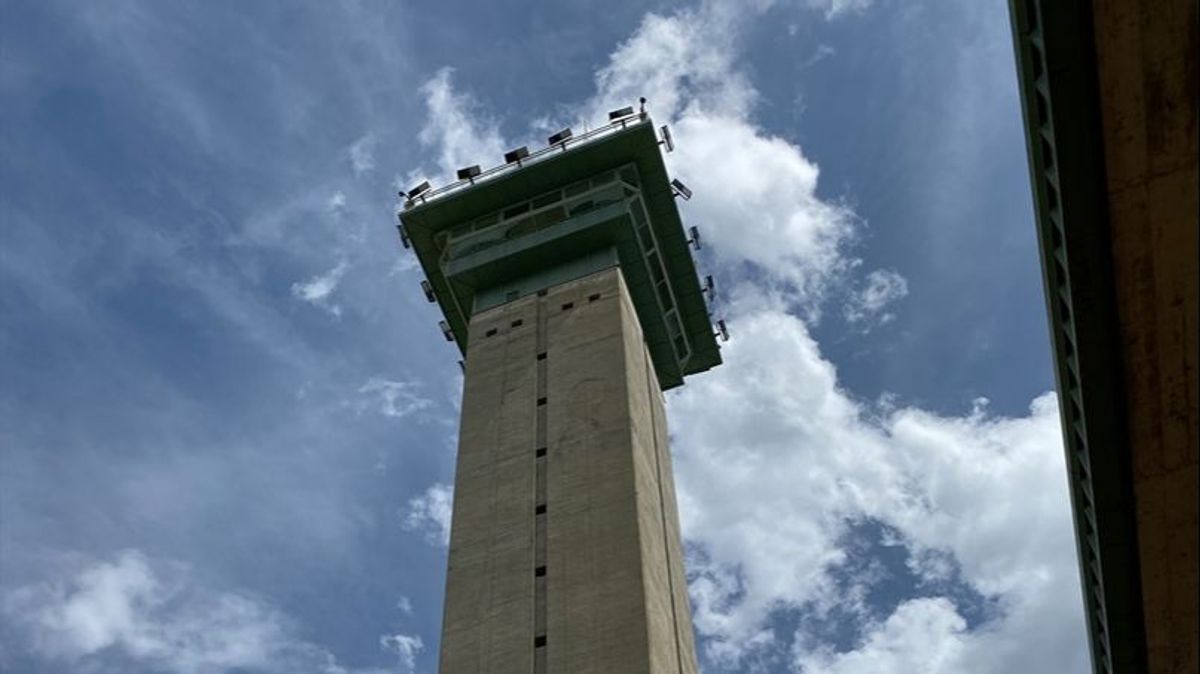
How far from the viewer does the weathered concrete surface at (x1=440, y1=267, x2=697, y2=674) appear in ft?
111

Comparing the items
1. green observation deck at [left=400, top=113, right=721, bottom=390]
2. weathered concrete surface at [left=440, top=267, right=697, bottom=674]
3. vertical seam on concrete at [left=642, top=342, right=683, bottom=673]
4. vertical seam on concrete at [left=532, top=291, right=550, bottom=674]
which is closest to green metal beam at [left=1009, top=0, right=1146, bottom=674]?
weathered concrete surface at [left=440, top=267, right=697, bottom=674]

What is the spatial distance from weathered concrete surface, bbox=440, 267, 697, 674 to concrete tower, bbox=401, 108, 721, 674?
0.19 ft

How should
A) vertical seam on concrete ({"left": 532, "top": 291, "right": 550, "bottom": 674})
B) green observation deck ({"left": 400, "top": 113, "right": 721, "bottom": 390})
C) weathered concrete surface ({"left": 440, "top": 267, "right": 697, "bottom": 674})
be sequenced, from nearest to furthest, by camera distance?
1. weathered concrete surface ({"left": 440, "top": 267, "right": 697, "bottom": 674})
2. vertical seam on concrete ({"left": 532, "top": 291, "right": 550, "bottom": 674})
3. green observation deck ({"left": 400, "top": 113, "right": 721, "bottom": 390})

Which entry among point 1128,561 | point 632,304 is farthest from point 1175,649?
point 632,304

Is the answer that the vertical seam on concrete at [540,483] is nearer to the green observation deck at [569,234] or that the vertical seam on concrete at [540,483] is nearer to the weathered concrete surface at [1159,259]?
the green observation deck at [569,234]

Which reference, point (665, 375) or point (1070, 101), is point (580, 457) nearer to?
point (665, 375)

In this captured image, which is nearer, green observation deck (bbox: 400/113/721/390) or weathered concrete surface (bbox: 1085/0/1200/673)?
weathered concrete surface (bbox: 1085/0/1200/673)

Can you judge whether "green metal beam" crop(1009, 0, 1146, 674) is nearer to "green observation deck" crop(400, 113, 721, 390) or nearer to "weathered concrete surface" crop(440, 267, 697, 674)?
"weathered concrete surface" crop(440, 267, 697, 674)

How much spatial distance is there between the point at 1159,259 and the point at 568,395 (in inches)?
1105

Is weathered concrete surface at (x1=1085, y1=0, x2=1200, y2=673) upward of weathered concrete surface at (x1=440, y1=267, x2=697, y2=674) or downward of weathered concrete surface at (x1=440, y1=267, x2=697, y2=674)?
downward

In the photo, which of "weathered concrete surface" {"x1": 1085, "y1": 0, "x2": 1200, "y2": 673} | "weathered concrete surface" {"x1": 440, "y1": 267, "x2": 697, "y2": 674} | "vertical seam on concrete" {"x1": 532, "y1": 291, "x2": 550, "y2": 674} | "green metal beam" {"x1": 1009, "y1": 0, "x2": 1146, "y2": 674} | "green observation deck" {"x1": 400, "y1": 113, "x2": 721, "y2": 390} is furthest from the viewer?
"green observation deck" {"x1": 400, "y1": 113, "x2": 721, "y2": 390}

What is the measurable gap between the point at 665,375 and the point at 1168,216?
129 feet

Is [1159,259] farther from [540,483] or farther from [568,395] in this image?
[568,395]

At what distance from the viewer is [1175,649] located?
731 inches
